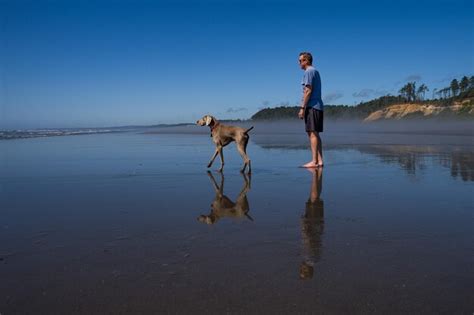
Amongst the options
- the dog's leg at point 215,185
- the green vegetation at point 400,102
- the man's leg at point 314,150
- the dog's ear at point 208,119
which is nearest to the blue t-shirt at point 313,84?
the man's leg at point 314,150

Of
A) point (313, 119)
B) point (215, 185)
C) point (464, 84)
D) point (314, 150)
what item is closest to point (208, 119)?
point (313, 119)

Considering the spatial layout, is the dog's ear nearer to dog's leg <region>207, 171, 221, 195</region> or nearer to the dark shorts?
dog's leg <region>207, 171, 221, 195</region>

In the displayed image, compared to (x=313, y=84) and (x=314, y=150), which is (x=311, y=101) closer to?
(x=313, y=84)

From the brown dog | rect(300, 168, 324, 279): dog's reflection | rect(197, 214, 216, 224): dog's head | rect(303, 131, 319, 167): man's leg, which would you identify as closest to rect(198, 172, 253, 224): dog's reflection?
rect(197, 214, 216, 224): dog's head

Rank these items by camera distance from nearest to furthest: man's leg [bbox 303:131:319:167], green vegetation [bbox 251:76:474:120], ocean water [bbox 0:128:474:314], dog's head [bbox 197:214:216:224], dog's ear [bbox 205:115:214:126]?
ocean water [bbox 0:128:474:314], dog's head [bbox 197:214:216:224], man's leg [bbox 303:131:319:167], dog's ear [bbox 205:115:214:126], green vegetation [bbox 251:76:474:120]

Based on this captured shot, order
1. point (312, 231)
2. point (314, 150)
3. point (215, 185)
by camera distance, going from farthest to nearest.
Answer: point (314, 150) < point (215, 185) < point (312, 231)

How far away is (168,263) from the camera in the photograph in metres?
2.84

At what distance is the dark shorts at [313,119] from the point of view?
875 cm

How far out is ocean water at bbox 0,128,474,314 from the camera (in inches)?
90.9

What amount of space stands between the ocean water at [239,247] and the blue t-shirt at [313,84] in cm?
308

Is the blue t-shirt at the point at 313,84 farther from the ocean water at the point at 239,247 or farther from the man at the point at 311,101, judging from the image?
the ocean water at the point at 239,247

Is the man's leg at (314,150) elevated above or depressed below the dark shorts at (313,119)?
below

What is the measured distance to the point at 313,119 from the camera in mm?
8828

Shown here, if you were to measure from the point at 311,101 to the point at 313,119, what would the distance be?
1.42 feet
